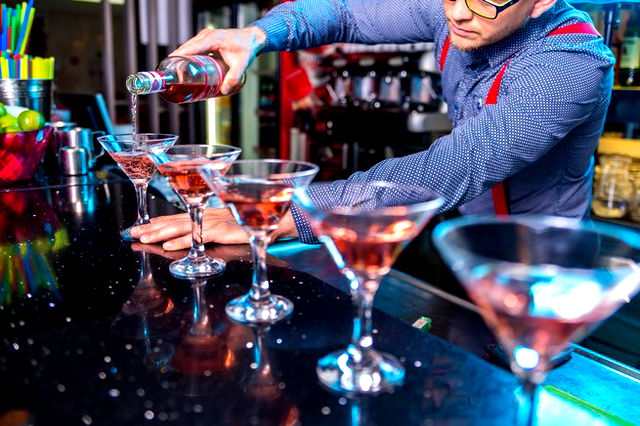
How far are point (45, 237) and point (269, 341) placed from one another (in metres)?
0.82

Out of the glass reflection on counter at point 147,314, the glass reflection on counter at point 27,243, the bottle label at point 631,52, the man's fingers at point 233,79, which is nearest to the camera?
the glass reflection on counter at point 147,314

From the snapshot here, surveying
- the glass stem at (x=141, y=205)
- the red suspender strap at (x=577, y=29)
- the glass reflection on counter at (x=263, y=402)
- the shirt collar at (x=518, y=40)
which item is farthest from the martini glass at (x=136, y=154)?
the red suspender strap at (x=577, y=29)

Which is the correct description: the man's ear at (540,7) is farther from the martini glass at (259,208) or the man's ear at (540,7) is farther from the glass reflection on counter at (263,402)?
Result: the glass reflection on counter at (263,402)

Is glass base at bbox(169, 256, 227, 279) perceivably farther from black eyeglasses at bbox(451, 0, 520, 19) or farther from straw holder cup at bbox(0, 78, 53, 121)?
straw holder cup at bbox(0, 78, 53, 121)

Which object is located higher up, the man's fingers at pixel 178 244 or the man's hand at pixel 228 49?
the man's hand at pixel 228 49

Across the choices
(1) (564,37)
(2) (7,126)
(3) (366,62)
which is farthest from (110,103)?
(1) (564,37)

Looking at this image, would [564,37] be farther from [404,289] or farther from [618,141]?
[618,141]

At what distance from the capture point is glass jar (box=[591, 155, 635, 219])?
2506 millimetres

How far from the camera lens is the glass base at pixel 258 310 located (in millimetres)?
975

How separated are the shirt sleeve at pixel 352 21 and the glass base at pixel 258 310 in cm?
121

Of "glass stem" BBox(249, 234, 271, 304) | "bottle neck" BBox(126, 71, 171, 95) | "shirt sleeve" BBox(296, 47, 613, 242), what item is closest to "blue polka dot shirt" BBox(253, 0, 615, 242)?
"shirt sleeve" BBox(296, 47, 613, 242)

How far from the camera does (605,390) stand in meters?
1.34

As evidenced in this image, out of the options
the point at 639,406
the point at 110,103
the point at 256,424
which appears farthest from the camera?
the point at 110,103

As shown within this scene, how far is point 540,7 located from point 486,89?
298mm
